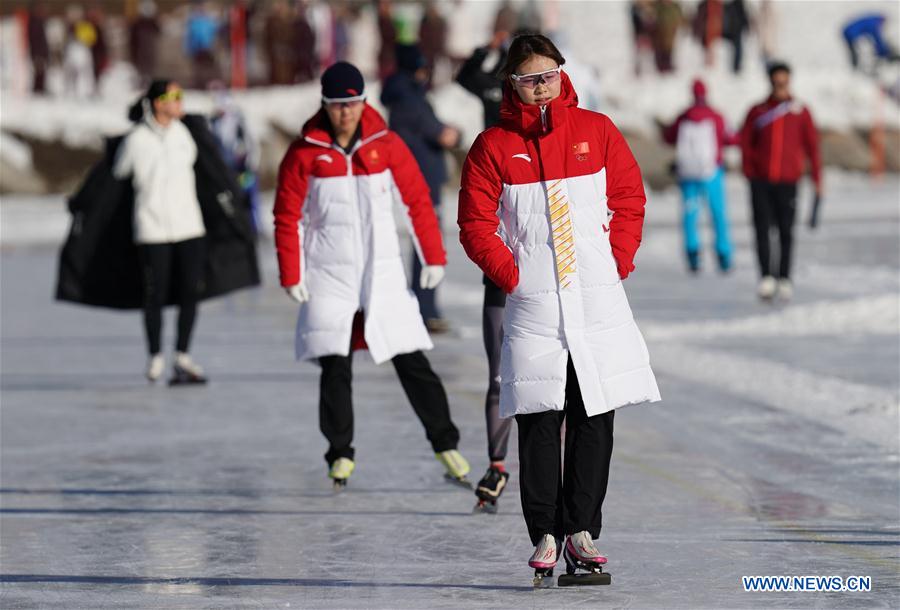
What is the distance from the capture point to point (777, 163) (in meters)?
15.0

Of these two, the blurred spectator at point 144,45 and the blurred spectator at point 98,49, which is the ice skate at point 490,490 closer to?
the blurred spectator at point 144,45

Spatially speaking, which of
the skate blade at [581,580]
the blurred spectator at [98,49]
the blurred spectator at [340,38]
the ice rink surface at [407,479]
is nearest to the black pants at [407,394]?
the ice rink surface at [407,479]

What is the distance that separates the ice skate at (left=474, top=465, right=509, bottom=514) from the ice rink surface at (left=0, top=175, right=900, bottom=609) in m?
0.06

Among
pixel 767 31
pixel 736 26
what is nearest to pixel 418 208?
pixel 736 26

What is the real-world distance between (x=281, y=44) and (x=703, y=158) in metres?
15.9

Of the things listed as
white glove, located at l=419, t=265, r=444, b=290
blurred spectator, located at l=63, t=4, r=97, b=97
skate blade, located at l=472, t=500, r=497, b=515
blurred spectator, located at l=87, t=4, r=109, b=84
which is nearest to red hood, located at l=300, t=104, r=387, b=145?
white glove, located at l=419, t=265, r=444, b=290

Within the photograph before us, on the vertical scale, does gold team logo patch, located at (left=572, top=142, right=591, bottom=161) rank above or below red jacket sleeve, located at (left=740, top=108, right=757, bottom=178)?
above

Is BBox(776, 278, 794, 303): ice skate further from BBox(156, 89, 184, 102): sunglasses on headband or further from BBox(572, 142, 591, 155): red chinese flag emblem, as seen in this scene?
BBox(572, 142, 591, 155): red chinese flag emblem

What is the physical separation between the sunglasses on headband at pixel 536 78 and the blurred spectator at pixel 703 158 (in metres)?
11.6

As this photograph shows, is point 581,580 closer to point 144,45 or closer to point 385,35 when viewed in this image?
point 385,35

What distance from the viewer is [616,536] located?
675cm

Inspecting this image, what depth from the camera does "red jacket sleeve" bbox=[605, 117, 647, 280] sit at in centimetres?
597

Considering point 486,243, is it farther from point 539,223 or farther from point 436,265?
point 436,265

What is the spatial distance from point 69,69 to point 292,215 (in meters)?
27.5
